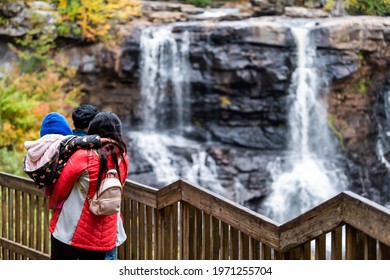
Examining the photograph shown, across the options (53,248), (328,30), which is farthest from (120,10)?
(53,248)

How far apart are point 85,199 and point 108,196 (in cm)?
16

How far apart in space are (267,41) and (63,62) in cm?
454

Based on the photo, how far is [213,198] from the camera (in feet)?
11.1

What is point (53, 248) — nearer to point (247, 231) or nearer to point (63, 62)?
point (247, 231)

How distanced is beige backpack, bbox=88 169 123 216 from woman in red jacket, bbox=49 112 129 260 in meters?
0.04

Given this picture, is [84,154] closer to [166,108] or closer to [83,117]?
[83,117]

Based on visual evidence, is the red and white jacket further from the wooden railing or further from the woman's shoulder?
the wooden railing

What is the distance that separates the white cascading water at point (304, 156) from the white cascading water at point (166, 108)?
1.40 metres

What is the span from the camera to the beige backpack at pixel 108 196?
10.7ft

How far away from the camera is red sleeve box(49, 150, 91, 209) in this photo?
3.28m

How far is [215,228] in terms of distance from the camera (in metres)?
3.44

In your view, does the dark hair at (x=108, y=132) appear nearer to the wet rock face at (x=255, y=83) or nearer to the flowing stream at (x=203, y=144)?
the flowing stream at (x=203, y=144)

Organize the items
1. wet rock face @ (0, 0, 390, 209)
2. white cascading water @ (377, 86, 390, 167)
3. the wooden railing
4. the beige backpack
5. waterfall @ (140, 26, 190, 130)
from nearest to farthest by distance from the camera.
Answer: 1. the wooden railing
2. the beige backpack
3. wet rock face @ (0, 0, 390, 209)
4. waterfall @ (140, 26, 190, 130)
5. white cascading water @ (377, 86, 390, 167)

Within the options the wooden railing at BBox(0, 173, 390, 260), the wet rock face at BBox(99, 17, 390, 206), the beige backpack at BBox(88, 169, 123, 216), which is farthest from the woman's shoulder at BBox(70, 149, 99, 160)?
the wet rock face at BBox(99, 17, 390, 206)
